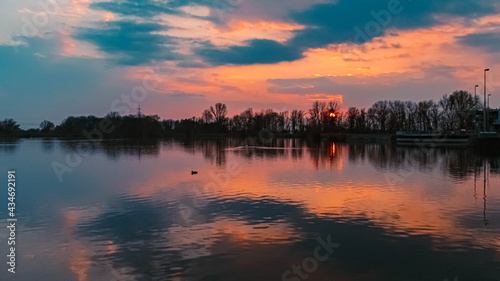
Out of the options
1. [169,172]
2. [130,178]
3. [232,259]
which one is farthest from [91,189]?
[232,259]

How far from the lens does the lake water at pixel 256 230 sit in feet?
35.0

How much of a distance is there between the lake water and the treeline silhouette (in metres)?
80.5

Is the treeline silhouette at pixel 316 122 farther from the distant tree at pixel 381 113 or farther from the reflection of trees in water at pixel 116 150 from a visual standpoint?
the reflection of trees in water at pixel 116 150

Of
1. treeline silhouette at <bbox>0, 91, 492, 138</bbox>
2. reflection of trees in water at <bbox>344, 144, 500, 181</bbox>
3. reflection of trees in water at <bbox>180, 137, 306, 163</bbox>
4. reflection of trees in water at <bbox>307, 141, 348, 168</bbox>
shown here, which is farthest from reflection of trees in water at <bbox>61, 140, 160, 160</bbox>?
treeline silhouette at <bbox>0, 91, 492, 138</bbox>

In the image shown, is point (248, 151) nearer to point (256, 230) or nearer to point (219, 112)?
point (256, 230)

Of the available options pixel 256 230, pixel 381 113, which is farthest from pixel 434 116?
pixel 256 230

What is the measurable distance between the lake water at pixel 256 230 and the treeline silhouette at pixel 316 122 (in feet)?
264

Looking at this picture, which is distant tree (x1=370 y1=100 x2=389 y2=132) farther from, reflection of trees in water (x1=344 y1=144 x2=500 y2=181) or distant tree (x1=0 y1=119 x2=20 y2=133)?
distant tree (x1=0 y1=119 x2=20 y2=133)

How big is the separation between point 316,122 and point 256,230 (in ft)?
492

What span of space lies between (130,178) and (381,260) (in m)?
22.7

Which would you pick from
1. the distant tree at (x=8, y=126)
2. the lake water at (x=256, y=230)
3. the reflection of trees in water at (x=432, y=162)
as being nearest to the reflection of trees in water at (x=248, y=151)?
the reflection of trees in water at (x=432, y=162)

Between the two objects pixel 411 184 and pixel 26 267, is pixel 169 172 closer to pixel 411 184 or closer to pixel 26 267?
pixel 411 184

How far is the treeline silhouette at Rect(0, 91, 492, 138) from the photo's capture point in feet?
394

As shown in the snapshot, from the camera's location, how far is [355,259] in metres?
11.5
